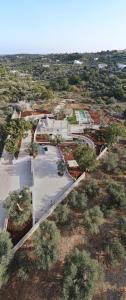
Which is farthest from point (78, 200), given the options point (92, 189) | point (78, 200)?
point (92, 189)

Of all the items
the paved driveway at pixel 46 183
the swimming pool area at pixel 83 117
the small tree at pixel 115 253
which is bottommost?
the small tree at pixel 115 253

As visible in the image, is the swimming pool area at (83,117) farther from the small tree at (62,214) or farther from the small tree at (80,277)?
the small tree at (80,277)

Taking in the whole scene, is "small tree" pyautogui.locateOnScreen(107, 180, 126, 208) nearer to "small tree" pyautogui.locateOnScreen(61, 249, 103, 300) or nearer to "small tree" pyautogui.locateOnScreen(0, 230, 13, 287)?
"small tree" pyautogui.locateOnScreen(61, 249, 103, 300)

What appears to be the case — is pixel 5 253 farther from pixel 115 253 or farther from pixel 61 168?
pixel 61 168

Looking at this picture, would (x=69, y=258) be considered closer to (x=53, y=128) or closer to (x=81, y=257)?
(x=81, y=257)

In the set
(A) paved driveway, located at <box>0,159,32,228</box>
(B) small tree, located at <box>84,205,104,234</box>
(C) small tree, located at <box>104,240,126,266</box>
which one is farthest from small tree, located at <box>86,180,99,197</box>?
(C) small tree, located at <box>104,240,126,266</box>

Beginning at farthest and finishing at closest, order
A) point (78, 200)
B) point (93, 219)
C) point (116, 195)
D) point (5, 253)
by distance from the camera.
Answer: point (116, 195)
point (78, 200)
point (93, 219)
point (5, 253)

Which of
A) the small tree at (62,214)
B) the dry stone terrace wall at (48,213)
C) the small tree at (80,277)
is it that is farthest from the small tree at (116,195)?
the small tree at (80,277)
